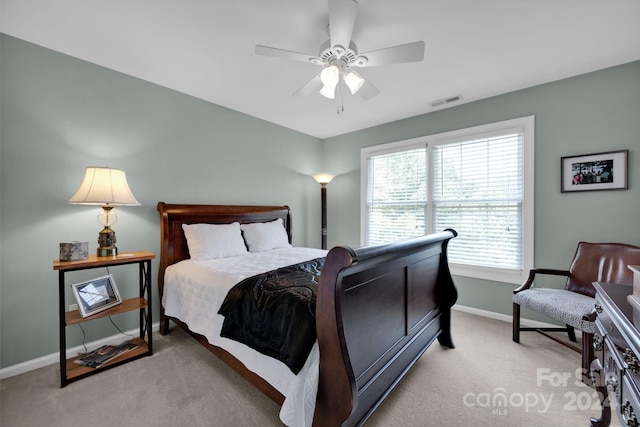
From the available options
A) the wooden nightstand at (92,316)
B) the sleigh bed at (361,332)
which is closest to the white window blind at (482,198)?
the sleigh bed at (361,332)

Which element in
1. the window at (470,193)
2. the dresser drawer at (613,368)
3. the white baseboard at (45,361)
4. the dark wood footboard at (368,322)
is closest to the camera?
the dresser drawer at (613,368)

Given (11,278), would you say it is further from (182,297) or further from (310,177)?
(310,177)

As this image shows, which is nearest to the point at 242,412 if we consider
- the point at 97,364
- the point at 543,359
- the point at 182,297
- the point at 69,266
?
the point at 182,297

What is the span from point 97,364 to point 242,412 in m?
1.35

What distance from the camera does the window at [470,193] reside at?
293cm

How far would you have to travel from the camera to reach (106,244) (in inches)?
86.7

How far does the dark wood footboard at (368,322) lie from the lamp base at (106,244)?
6.65ft

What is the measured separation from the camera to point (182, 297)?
230 centimetres

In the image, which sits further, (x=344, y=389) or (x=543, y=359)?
(x=543, y=359)

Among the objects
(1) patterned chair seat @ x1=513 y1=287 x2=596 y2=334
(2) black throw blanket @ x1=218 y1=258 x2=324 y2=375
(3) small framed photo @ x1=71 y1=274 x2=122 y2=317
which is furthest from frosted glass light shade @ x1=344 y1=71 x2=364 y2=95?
(3) small framed photo @ x1=71 y1=274 x2=122 y2=317

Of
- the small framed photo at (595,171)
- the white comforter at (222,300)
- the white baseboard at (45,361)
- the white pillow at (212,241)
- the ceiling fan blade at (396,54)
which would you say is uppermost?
the ceiling fan blade at (396,54)

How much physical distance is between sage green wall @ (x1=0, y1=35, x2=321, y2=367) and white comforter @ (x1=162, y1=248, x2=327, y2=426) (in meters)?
0.68

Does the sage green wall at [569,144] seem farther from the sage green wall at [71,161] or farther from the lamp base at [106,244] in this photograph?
the lamp base at [106,244]

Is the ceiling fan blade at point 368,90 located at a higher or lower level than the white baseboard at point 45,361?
higher
